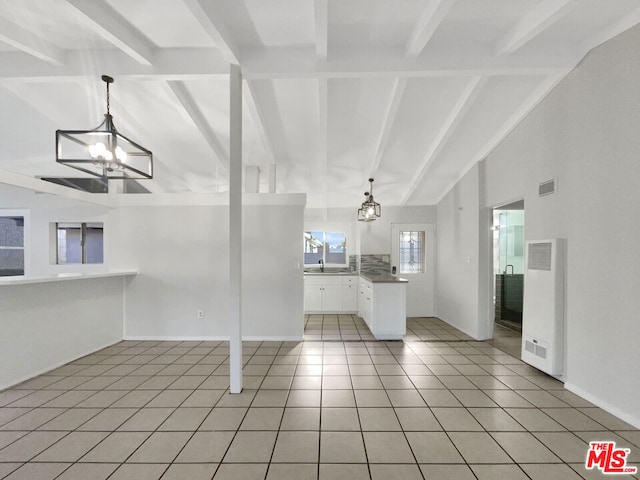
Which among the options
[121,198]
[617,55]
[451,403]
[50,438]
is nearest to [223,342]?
[50,438]

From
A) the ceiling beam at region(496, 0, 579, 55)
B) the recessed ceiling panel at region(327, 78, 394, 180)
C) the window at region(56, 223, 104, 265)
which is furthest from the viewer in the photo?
the window at region(56, 223, 104, 265)

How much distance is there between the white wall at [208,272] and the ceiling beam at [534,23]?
3029 mm

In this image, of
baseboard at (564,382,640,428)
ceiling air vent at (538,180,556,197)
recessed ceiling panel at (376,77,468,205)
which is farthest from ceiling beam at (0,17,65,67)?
baseboard at (564,382,640,428)

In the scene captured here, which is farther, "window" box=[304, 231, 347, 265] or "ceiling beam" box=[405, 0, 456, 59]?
"window" box=[304, 231, 347, 265]

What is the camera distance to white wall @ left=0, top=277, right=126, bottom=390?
2.88m

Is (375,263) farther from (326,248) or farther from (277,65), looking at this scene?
(277,65)

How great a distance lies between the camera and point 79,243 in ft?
15.4

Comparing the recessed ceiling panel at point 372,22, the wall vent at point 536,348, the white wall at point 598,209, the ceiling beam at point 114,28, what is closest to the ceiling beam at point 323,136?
the recessed ceiling panel at point 372,22

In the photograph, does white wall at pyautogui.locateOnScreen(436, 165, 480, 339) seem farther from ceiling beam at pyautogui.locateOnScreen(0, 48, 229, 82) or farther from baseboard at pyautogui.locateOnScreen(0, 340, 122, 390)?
baseboard at pyautogui.locateOnScreen(0, 340, 122, 390)

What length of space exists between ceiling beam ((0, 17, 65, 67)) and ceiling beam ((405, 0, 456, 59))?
10.9 ft

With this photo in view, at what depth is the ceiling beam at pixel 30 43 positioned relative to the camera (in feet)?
7.82

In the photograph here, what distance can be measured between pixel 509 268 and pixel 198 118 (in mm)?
6131

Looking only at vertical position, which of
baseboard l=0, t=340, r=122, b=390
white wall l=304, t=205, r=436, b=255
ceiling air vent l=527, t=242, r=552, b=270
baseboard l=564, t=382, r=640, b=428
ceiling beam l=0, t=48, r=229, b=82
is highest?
ceiling beam l=0, t=48, r=229, b=82

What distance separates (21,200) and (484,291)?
7.41 metres
